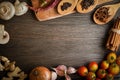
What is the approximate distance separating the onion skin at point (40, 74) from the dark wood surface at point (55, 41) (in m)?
0.07

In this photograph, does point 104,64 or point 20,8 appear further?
point 104,64

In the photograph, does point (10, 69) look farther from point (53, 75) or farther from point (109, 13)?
point (109, 13)

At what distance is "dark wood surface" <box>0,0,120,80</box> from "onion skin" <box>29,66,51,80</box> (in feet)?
0.23

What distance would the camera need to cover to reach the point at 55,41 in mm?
1483

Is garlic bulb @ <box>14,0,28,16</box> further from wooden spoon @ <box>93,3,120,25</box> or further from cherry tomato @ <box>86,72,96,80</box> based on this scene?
cherry tomato @ <box>86,72,96,80</box>

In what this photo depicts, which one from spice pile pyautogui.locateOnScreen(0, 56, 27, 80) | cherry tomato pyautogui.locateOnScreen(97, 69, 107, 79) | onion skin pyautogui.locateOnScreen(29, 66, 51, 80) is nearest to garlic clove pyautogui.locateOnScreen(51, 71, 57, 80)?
onion skin pyautogui.locateOnScreen(29, 66, 51, 80)

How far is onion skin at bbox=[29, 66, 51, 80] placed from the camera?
1393 mm

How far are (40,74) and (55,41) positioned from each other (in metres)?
0.22

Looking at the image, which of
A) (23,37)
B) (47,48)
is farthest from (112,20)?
(23,37)

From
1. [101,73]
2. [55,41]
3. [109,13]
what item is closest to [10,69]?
[55,41]

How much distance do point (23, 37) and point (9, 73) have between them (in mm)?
215

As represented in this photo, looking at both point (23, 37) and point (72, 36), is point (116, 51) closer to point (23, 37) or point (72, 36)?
point (72, 36)

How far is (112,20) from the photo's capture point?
156 centimetres

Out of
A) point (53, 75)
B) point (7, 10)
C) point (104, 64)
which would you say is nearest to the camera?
point (7, 10)
